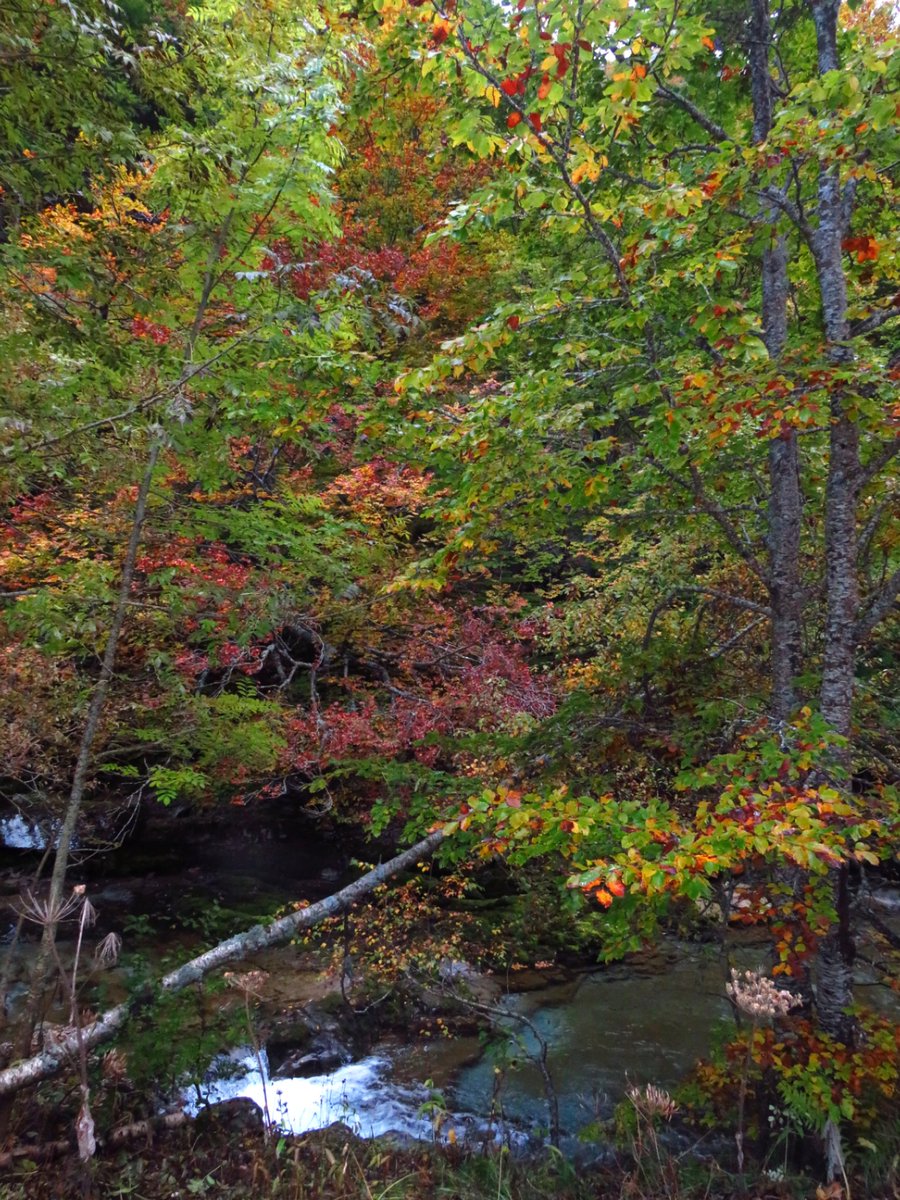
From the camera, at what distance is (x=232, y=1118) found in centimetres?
569

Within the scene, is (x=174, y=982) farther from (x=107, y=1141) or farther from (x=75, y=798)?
(x=75, y=798)

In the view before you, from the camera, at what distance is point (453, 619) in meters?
11.2

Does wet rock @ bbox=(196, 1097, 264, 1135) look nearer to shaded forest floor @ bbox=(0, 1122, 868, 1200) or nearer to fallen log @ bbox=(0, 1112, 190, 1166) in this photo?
shaded forest floor @ bbox=(0, 1122, 868, 1200)

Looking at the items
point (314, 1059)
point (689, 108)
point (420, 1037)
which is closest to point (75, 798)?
point (314, 1059)

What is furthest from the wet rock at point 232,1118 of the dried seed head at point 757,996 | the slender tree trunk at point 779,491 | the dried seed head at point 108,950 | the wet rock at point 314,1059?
the slender tree trunk at point 779,491

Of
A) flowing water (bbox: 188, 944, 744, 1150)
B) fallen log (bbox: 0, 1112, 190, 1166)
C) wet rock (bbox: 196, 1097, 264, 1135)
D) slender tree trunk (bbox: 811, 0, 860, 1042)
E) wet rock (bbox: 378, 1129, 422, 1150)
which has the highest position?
slender tree trunk (bbox: 811, 0, 860, 1042)

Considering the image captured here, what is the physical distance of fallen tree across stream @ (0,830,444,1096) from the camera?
4730 mm

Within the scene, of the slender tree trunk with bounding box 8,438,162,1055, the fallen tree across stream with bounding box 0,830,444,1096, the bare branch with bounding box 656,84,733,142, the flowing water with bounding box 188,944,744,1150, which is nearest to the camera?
the fallen tree across stream with bounding box 0,830,444,1096

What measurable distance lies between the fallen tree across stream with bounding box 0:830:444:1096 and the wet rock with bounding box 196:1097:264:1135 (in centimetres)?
95

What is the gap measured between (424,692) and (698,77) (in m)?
7.84

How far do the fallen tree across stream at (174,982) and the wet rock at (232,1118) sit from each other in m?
0.95

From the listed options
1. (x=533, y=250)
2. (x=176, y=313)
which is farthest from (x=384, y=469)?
(x=176, y=313)

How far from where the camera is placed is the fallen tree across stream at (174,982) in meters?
4.73

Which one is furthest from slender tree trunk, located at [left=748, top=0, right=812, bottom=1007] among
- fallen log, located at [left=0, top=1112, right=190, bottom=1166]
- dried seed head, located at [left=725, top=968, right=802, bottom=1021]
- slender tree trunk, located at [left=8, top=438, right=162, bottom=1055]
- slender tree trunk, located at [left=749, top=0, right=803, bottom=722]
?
fallen log, located at [left=0, top=1112, right=190, bottom=1166]
